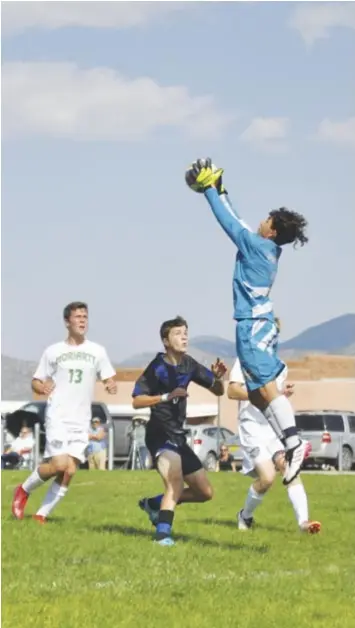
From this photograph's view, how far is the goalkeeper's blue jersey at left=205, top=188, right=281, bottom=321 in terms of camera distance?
1141 centimetres

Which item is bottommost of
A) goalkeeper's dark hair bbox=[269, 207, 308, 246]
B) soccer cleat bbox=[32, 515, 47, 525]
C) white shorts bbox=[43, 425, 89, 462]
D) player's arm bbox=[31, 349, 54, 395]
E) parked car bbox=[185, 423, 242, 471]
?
soccer cleat bbox=[32, 515, 47, 525]

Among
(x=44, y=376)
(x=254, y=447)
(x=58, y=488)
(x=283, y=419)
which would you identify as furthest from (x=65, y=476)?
(x=283, y=419)

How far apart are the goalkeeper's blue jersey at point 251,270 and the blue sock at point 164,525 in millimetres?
2240

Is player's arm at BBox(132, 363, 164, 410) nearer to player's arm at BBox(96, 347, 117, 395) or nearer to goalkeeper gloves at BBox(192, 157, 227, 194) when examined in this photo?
player's arm at BBox(96, 347, 117, 395)

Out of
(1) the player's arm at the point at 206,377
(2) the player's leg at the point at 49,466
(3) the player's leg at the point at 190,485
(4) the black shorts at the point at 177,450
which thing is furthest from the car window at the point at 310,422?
(1) the player's arm at the point at 206,377

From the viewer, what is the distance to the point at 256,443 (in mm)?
14703

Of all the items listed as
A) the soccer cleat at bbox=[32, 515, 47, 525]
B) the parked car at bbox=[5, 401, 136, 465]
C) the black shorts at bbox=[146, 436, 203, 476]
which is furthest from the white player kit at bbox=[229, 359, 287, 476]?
the parked car at bbox=[5, 401, 136, 465]

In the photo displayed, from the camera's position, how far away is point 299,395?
259 feet

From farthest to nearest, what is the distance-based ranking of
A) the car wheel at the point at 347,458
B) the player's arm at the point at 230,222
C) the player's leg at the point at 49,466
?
the car wheel at the point at 347,458 < the player's leg at the point at 49,466 < the player's arm at the point at 230,222

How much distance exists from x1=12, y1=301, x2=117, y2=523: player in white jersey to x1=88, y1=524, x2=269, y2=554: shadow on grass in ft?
2.27

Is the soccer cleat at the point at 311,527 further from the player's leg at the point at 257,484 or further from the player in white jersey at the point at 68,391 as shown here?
the player in white jersey at the point at 68,391

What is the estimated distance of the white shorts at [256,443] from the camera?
576 inches

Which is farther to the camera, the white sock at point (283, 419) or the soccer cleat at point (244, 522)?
A: the soccer cleat at point (244, 522)

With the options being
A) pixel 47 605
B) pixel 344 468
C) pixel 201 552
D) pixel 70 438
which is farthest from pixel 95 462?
pixel 47 605
